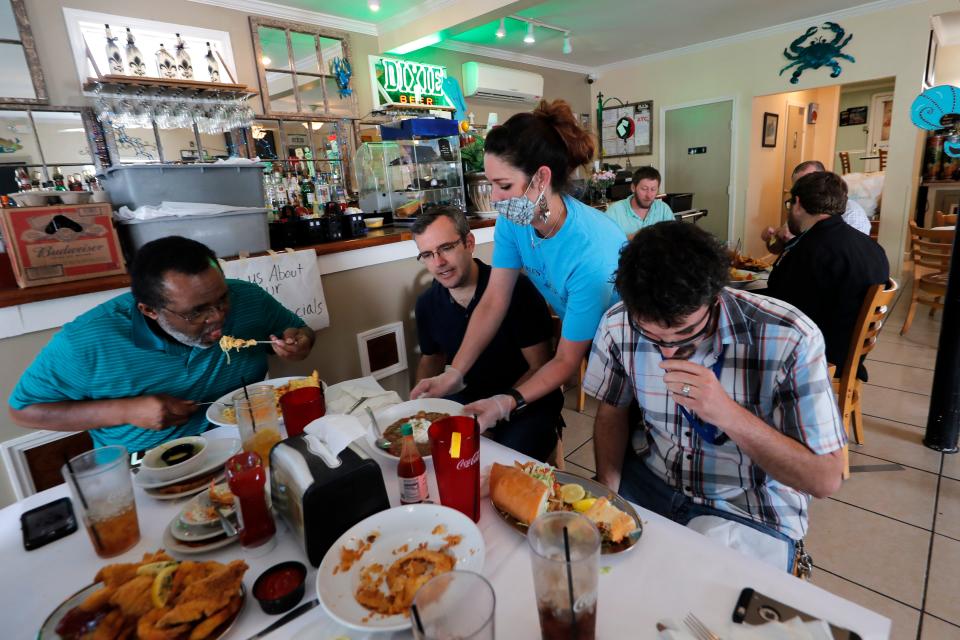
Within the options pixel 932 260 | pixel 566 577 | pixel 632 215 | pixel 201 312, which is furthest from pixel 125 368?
pixel 932 260

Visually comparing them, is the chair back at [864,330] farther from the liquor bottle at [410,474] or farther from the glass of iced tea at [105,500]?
the glass of iced tea at [105,500]

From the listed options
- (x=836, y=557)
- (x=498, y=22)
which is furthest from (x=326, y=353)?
(x=498, y=22)

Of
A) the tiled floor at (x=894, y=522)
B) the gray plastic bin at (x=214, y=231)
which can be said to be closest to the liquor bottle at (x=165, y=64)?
the gray plastic bin at (x=214, y=231)

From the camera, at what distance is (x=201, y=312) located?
143 centimetres

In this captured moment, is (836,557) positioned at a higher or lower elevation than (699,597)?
lower

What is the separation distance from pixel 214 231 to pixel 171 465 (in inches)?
51.6

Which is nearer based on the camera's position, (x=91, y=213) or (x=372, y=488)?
(x=372, y=488)

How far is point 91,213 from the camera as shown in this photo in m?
1.79

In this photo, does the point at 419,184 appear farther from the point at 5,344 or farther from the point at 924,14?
the point at 924,14

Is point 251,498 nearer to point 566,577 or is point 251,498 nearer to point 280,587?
point 280,587

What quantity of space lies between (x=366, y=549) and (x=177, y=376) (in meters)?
1.02

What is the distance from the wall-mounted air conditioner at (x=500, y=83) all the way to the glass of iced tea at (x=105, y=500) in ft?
18.6

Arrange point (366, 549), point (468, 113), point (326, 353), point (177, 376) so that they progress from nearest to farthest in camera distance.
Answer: point (366, 549), point (177, 376), point (326, 353), point (468, 113)

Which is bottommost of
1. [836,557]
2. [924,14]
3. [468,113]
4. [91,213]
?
[836,557]
